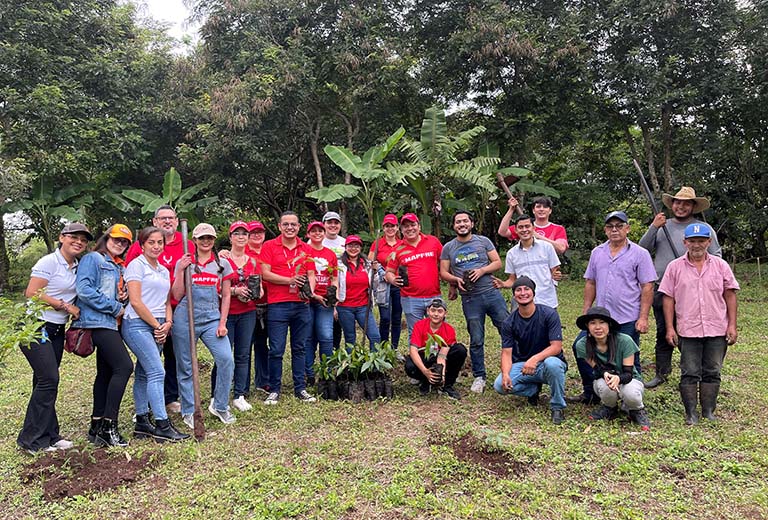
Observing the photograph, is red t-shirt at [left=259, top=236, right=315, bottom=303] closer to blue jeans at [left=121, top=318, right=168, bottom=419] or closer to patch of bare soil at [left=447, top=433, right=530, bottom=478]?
blue jeans at [left=121, top=318, right=168, bottom=419]

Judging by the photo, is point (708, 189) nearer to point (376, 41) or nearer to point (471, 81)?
point (471, 81)

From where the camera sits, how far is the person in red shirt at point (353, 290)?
5.23 m

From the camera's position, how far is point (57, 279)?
3.71m

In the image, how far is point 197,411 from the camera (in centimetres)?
395

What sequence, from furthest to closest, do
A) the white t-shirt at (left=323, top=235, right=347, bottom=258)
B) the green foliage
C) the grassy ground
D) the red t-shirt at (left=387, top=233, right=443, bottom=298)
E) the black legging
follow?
the white t-shirt at (left=323, top=235, right=347, bottom=258) < the red t-shirt at (left=387, top=233, right=443, bottom=298) < the black legging < the grassy ground < the green foliage

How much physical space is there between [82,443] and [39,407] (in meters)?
0.45

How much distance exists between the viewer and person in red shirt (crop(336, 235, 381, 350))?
5230mm

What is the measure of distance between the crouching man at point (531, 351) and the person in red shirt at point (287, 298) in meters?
1.79

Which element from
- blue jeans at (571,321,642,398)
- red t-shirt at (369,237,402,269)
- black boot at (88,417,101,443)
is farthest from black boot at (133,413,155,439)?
blue jeans at (571,321,642,398)

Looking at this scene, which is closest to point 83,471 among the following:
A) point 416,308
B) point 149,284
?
point 149,284

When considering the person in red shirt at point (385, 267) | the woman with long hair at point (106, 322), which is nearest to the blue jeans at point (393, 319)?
the person in red shirt at point (385, 267)

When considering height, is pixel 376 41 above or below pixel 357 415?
above

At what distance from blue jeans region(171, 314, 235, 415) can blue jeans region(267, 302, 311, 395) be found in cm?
54

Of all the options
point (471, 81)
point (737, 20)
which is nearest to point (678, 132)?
point (737, 20)
